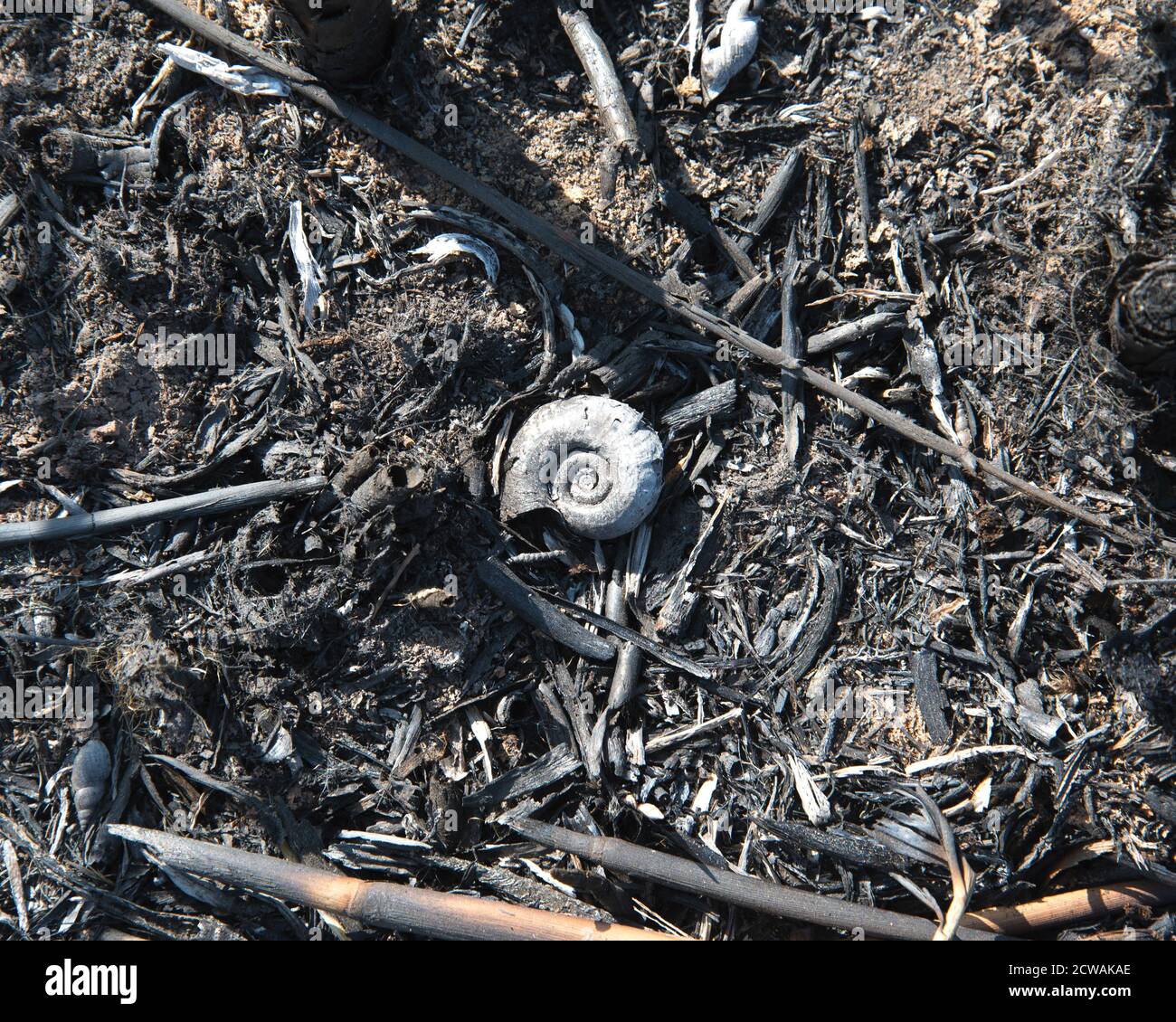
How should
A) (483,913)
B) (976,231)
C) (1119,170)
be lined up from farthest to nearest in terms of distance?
(976,231) → (1119,170) → (483,913)

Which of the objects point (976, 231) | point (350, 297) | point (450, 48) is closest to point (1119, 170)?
point (976, 231)

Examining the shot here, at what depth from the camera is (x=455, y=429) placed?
3.09 meters

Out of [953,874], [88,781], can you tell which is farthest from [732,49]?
[88,781]

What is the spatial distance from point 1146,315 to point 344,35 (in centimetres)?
Answer: 309

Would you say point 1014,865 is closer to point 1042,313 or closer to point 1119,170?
point 1042,313

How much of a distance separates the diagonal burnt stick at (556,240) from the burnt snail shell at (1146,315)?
60 cm

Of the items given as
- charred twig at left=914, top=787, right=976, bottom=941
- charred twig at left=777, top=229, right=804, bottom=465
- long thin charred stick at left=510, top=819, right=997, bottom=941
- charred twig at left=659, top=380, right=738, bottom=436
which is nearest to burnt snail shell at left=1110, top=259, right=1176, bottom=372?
charred twig at left=777, top=229, right=804, bottom=465

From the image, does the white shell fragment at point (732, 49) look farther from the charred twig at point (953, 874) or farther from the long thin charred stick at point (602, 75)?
the charred twig at point (953, 874)

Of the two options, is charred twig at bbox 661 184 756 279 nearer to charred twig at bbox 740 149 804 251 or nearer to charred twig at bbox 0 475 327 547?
charred twig at bbox 740 149 804 251

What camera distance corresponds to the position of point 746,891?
2.84m

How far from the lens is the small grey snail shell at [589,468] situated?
2.98m

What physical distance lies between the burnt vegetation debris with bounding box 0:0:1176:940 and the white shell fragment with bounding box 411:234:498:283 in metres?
0.02

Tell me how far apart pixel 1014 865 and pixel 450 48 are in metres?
3.90

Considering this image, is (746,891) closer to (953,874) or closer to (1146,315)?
(953,874)
